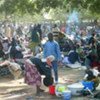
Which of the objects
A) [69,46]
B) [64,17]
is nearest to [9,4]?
[69,46]

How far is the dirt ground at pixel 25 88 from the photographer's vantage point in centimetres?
1260

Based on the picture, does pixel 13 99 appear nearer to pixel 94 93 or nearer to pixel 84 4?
pixel 94 93

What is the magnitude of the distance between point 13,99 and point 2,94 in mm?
1015

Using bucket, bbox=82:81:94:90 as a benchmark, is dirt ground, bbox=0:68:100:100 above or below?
below

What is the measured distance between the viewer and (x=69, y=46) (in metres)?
22.6

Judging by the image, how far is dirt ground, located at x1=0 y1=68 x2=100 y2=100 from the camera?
1260 cm

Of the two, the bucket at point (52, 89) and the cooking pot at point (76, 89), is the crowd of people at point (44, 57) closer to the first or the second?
the bucket at point (52, 89)

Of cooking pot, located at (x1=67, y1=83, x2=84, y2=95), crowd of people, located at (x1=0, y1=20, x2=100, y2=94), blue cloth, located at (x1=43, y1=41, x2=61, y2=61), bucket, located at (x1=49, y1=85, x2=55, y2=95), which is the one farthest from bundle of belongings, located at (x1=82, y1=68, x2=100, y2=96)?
blue cloth, located at (x1=43, y1=41, x2=61, y2=61)

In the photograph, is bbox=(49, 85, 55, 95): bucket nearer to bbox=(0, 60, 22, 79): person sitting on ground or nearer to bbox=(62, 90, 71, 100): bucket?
bbox=(62, 90, 71, 100): bucket

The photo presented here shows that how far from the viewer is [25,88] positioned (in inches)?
560

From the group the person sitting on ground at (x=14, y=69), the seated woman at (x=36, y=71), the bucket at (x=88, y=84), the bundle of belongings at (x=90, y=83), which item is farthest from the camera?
the person sitting on ground at (x=14, y=69)

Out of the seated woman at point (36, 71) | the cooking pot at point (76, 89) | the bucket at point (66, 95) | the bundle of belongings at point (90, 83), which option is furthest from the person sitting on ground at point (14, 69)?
the bucket at point (66, 95)

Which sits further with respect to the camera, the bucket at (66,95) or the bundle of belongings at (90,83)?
the bundle of belongings at (90,83)

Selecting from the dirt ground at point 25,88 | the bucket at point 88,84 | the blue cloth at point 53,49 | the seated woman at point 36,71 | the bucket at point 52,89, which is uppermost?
the blue cloth at point 53,49
